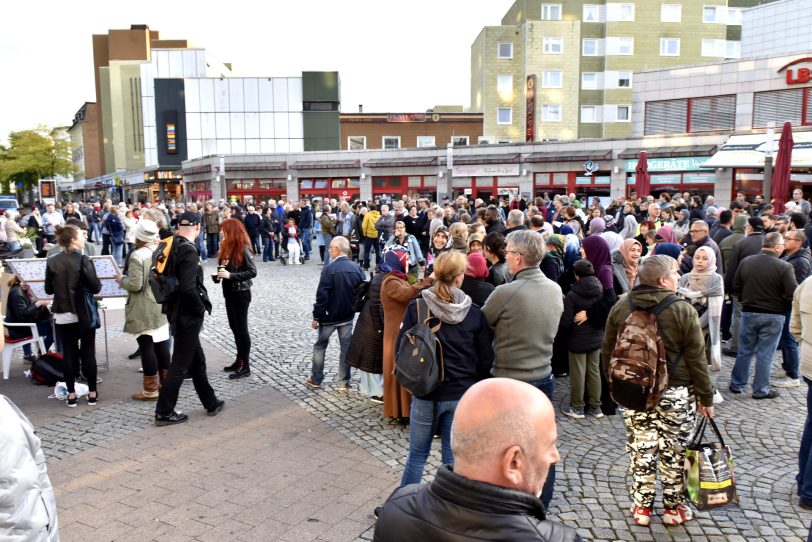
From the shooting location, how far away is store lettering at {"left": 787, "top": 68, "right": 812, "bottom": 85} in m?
25.7

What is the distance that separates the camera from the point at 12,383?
7.66 metres

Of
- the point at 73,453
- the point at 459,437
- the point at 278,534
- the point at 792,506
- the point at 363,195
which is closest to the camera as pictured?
the point at 459,437

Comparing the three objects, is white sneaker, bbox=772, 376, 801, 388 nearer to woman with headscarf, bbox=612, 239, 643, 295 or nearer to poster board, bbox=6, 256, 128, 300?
woman with headscarf, bbox=612, 239, 643, 295

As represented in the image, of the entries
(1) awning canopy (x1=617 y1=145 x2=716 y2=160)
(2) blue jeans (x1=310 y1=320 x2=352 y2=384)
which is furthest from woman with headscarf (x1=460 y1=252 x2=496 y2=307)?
(1) awning canopy (x1=617 y1=145 x2=716 y2=160)

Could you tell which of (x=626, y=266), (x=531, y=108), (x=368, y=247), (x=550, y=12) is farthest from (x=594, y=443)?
(x=550, y=12)

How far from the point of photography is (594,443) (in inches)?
225

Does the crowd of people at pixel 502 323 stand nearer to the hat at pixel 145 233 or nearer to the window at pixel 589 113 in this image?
the hat at pixel 145 233

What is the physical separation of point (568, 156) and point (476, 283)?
2800cm

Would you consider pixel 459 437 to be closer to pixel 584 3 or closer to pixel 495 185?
pixel 495 185

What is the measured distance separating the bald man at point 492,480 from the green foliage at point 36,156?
7417 cm

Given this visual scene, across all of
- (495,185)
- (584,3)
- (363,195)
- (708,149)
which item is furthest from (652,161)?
(584,3)

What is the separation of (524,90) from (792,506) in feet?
142

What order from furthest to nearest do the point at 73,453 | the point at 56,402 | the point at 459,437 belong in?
the point at 56,402 < the point at 73,453 < the point at 459,437

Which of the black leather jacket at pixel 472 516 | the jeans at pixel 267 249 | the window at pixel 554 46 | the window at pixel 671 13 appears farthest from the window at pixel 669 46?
the black leather jacket at pixel 472 516
